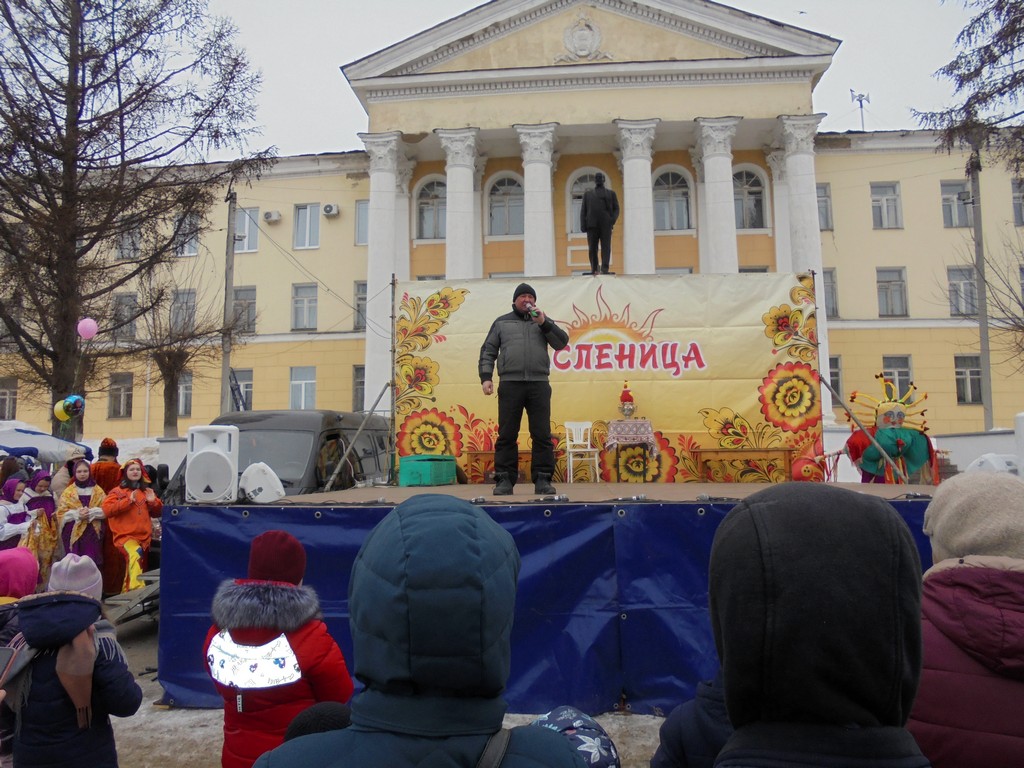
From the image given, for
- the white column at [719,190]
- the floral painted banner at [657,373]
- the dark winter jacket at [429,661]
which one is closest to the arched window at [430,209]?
the white column at [719,190]

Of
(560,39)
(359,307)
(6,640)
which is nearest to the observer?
(6,640)

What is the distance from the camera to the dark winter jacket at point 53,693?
2836 mm

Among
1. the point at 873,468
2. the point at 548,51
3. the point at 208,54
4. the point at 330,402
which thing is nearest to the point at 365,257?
the point at 330,402

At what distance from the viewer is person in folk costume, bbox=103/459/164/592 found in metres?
8.08

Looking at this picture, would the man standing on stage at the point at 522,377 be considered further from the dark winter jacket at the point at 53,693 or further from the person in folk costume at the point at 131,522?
the dark winter jacket at the point at 53,693

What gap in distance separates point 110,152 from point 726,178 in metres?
20.1

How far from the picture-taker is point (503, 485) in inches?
269

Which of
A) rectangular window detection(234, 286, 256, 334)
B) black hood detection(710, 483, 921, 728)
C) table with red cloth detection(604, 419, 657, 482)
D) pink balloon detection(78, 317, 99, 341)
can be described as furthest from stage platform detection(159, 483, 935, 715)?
rectangular window detection(234, 286, 256, 334)

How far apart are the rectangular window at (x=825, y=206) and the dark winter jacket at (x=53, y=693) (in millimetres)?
32527

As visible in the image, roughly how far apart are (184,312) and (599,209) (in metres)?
21.2

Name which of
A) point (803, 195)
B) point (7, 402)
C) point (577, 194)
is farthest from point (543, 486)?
point (7, 402)

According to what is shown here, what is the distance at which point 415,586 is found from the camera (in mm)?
1450

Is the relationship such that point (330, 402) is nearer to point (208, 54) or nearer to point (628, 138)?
point (628, 138)

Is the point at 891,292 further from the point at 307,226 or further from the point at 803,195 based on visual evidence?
the point at 307,226
